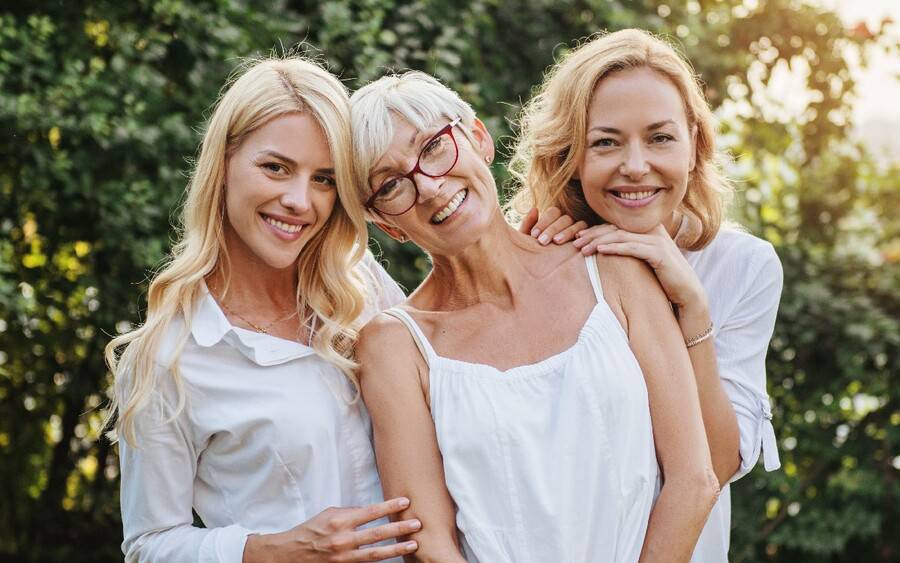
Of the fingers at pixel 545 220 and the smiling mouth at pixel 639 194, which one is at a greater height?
the smiling mouth at pixel 639 194

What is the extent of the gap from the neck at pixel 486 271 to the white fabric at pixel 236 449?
0.35 metres

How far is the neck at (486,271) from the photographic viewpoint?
2816 mm

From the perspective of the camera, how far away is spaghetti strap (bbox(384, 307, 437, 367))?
8.77 feet

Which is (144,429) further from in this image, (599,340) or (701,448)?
(701,448)

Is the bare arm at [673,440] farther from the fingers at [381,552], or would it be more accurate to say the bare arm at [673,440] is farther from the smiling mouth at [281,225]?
the smiling mouth at [281,225]

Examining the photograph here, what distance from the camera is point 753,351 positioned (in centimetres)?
288

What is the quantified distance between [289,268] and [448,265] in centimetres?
43

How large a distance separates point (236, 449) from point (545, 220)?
38.2 inches

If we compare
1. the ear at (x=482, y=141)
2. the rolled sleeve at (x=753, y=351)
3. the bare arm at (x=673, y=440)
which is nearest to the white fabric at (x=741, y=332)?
the rolled sleeve at (x=753, y=351)

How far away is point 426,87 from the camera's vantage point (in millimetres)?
2758

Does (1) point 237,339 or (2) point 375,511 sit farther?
(1) point 237,339

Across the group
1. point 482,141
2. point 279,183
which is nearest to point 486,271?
point 482,141

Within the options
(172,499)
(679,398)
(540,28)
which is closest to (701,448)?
(679,398)

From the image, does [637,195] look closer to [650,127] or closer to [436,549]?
[650,127]
